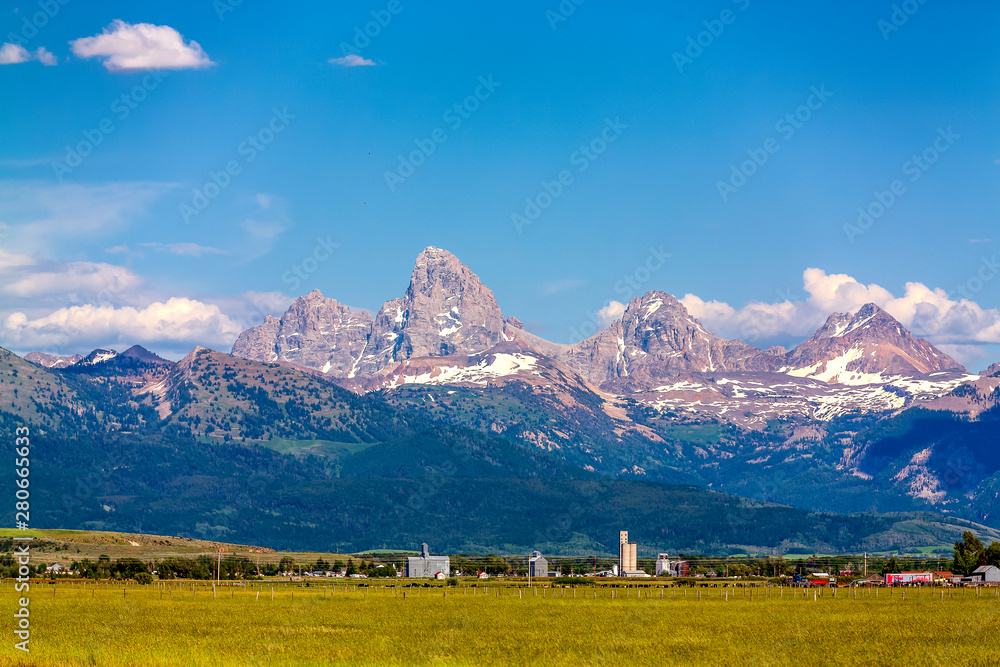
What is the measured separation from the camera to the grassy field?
81.4 m

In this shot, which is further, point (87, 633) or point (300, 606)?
point (300, 606)

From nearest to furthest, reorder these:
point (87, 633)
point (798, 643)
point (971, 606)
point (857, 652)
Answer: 1. point (857, 652)
2. point (798, 643)
3. point (87, 633)
4. point (971, 606)

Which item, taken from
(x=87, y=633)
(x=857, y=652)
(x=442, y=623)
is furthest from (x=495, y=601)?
(x=857, y=652)

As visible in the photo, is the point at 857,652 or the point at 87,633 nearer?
the point at 857,652

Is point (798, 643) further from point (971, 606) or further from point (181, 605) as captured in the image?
point (181, 605)

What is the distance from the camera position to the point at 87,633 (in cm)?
10250

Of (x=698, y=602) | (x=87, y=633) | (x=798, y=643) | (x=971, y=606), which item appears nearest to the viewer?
(x=798, y=643)

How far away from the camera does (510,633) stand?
10450cm

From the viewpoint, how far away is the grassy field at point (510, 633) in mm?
81438

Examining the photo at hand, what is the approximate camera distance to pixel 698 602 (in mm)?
167000

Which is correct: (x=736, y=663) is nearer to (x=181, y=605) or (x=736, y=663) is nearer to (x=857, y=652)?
(x=857, y=652)

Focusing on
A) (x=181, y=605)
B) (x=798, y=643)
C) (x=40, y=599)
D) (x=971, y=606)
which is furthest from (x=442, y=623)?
(x=40, y=599)

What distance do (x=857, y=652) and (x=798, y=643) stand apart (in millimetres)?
7470

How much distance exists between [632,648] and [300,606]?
7734 cm
